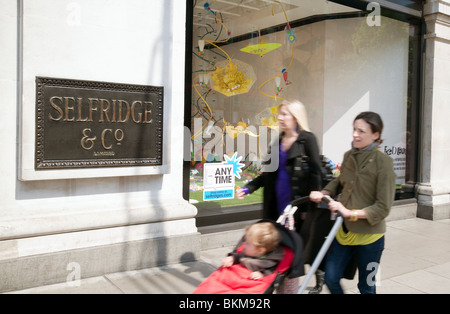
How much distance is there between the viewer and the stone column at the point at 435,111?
28.5 ft

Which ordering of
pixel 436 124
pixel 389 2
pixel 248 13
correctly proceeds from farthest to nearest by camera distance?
1. pixel 436 124
2. pixel 389 2
3. pixel 248 13

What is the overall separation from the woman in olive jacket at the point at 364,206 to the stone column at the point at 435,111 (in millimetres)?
6038

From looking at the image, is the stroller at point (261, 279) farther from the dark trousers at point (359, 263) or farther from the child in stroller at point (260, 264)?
the dark trousers at point (359, 263)

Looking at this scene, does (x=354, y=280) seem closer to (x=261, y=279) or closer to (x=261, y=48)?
(x=261, y=279)

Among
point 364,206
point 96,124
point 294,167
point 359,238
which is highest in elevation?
point 96,124

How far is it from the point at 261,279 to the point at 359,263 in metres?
0.97

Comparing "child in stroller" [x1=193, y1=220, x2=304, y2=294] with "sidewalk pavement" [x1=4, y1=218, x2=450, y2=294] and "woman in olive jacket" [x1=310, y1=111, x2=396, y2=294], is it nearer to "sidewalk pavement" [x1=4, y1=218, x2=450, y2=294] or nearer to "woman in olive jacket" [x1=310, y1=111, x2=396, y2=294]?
"woman in olive jacket" [x1=310, y1=111, x2=396, y2=294]

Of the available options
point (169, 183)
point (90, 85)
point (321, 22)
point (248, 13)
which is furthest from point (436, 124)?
point (90, 85)

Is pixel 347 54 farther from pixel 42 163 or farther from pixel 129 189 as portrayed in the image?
pixel 42 163

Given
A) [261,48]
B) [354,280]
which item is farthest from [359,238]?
[261,48]

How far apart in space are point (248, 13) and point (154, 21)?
96.8 inches

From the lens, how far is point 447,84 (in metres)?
8.95

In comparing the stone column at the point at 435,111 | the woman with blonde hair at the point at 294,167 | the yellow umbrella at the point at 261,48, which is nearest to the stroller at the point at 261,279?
the woman with blonde hair at the point at 294,167

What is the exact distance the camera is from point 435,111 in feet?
28.9
